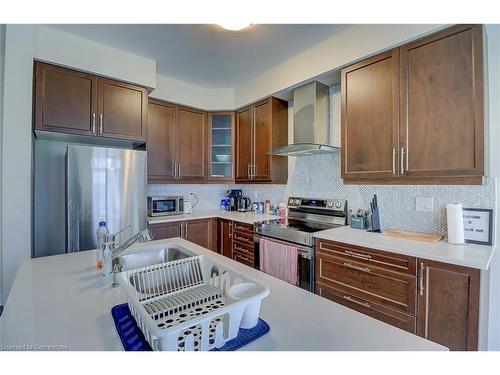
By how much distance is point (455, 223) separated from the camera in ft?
5.25

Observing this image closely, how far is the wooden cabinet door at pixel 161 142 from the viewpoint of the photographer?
9.46ft

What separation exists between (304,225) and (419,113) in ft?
4.50

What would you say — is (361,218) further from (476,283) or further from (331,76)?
(331,76)

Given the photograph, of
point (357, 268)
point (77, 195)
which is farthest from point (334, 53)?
point (77, 195)

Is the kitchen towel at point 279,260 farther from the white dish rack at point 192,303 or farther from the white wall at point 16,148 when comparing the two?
the white wall at point 16,148

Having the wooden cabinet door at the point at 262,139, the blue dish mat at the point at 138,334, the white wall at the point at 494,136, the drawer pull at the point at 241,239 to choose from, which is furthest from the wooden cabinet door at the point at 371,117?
the blue dish mat at the point at 138,334

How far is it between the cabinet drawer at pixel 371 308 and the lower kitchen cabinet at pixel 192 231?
1.51 meters

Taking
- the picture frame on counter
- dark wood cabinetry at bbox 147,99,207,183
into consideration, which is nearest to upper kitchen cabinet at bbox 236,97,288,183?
dark wood cabinetry at bbox 147,99,207,183

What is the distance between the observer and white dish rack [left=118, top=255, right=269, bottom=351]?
0.57m

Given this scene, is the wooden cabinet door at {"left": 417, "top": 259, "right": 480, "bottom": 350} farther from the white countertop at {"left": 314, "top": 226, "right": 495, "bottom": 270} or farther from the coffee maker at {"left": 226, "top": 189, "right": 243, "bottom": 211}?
the coffee maker at {"left": 226, "top": 189, "right": 243, "bottom": 211}
